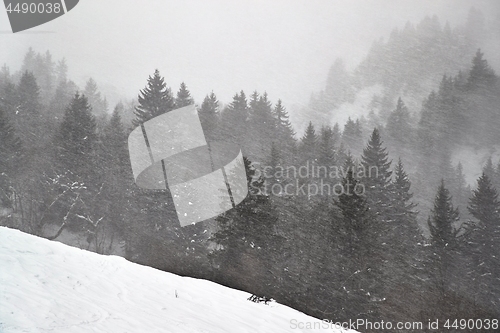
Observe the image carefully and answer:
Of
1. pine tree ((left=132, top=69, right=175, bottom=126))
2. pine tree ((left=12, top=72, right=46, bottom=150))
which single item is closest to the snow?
pine tree ((left=132, top=69, right=175, bottom=126))

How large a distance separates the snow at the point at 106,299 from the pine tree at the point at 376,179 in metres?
24.7

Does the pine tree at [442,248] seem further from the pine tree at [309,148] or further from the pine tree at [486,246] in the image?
the pine tree at [309,148]

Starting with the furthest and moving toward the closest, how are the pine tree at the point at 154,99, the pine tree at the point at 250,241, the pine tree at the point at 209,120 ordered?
the pine tree at the point at 209,120
the pine tree at the point at 154,99
the pine tree at the point at 250,241

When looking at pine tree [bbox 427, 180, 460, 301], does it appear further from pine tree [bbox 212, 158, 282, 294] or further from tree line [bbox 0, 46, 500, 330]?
pine tree [bbox 212, 158, 282, 294]

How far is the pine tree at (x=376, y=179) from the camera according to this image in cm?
3453

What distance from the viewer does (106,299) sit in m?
8.40

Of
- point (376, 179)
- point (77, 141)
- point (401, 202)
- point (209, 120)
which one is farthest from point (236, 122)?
point (401, 202)

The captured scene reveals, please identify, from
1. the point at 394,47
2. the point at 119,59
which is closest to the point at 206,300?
the point at 119,59

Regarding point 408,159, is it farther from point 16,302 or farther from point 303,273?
point 16,302

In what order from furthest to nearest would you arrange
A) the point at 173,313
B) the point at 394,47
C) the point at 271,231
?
the point at 394,47 → the point at 271,231 → the point at 173,313

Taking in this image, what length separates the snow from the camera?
22.5 feet

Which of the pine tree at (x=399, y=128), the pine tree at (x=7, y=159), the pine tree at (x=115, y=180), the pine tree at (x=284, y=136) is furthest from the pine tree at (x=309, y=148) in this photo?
the pine tree at (x=399, y=128)

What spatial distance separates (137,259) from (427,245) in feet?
81.4

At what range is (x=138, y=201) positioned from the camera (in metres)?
34.8
